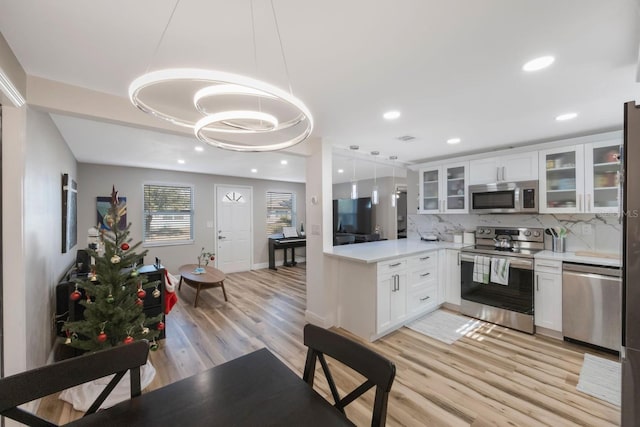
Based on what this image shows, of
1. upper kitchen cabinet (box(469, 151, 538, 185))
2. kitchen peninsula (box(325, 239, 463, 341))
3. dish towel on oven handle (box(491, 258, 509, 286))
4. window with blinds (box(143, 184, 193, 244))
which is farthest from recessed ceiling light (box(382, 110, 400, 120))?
window with blinds (box(143, 184, 193, 244))

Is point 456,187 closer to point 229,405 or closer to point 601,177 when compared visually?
point 601,177

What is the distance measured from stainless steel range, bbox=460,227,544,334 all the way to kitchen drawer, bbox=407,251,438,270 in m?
0.36

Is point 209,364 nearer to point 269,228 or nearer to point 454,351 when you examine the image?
point 454,351

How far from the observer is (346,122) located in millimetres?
2746

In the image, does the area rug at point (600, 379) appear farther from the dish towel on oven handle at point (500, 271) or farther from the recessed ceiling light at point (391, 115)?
the recessed ceiling light at point (391, 115)

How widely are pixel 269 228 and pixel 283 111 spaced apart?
16.6 ft

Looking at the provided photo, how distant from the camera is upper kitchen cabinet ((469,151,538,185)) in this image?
134 inches

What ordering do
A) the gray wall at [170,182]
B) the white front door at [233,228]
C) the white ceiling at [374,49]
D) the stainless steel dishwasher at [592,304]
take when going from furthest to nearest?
1. the white front door at [233,228]
2. the gray wall at [170,182]
3. the stainless steel dishwasher at [592,304]
4. the white ceiling at [374,49]

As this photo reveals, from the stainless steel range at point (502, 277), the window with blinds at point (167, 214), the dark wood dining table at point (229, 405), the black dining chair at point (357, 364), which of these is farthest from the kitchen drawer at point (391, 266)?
the window with blinds at point (167, 214)

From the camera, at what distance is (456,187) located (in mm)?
4125

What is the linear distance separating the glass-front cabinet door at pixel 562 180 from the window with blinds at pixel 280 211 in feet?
18.5

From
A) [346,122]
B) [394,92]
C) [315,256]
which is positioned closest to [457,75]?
[394,92]

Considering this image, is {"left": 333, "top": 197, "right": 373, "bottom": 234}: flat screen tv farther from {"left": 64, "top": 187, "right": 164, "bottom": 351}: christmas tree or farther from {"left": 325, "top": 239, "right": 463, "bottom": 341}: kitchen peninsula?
{"left": 64, "top": 187, "right": 164, "bottom": 351}: christmas tree

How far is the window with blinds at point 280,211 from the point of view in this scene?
284 inches
